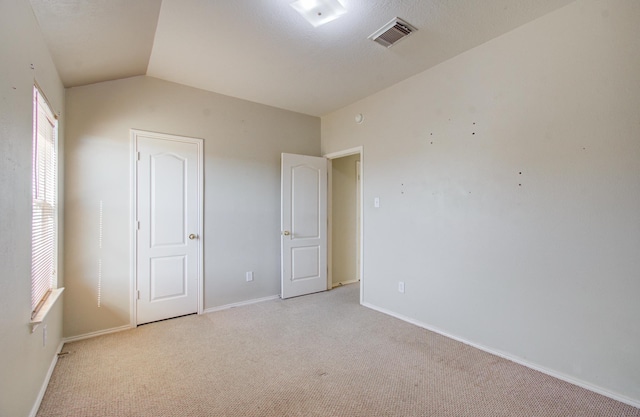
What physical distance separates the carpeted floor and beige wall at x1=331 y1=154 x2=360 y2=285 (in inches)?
67.4

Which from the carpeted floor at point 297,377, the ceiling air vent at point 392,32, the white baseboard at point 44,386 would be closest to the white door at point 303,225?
the carpeted floor at point 297,377

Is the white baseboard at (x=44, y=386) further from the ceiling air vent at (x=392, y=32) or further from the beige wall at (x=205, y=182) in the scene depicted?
the ceiling air vent at (x=392, y=32)

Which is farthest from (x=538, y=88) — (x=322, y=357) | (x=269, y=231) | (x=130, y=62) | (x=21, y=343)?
(x=21, y=343)

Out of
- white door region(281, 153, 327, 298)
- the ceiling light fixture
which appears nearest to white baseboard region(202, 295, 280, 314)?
white door region(281, 153, 327, 298)

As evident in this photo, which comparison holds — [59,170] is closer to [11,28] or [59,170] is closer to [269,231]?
[11,28]

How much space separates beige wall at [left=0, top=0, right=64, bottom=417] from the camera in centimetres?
135

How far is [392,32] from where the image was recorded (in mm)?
2338

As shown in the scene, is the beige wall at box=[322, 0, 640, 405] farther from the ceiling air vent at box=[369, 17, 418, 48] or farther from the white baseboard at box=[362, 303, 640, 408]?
the ceiling air vent at box=[369, 17, 418, 48]

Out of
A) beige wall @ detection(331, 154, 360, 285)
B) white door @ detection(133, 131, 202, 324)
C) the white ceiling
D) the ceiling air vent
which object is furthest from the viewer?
beige wall @ detection(331, 154, 360, 285)

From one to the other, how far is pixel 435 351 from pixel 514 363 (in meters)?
0.59

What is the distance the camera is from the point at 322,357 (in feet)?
8.07

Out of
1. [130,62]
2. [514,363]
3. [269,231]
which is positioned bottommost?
[514,363]

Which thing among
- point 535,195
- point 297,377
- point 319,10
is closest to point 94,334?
point 297,377

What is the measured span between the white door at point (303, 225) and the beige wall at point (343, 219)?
36 centimetres
